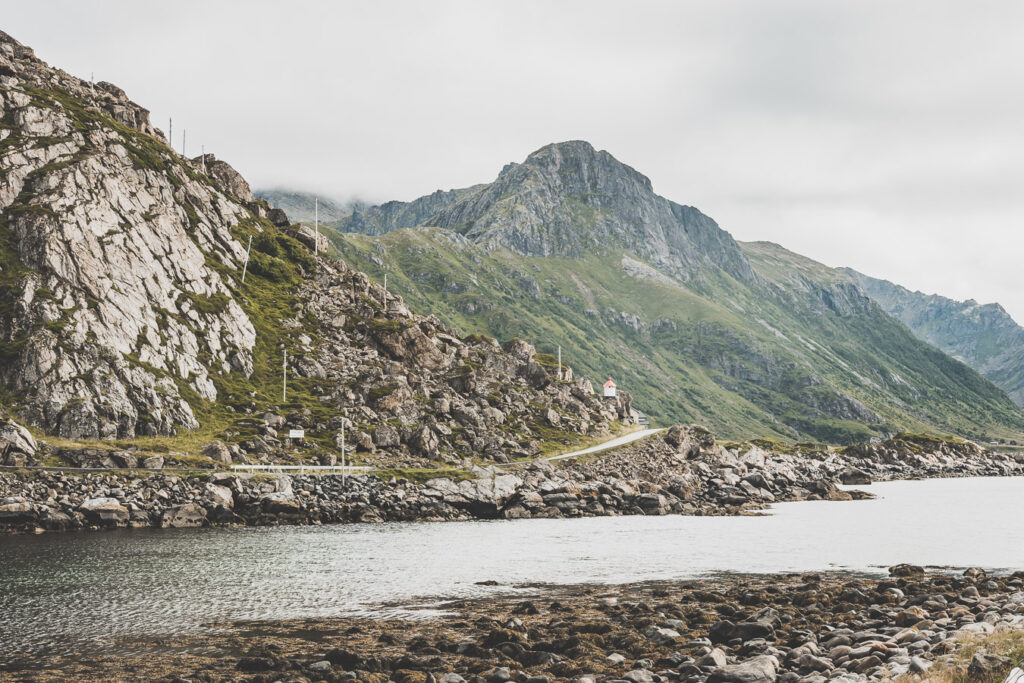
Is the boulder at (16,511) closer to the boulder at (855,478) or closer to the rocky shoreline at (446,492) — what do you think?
the rocky shoreline at (446,492)

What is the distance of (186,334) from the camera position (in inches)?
5281

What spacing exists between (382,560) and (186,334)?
90.8 metres

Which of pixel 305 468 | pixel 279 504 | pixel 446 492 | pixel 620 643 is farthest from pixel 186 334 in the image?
pixel 620 643

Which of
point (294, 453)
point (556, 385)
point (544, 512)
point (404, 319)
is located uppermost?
point (404, 319)

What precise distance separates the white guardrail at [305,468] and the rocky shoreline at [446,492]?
2.52 m

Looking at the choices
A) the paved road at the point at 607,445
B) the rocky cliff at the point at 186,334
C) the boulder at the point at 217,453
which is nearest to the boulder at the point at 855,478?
the paved road at the point at 607,445

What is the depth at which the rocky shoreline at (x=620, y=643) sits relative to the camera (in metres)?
26.1

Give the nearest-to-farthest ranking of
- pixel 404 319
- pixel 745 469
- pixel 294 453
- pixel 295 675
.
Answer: pixel 295 675, pixel 294 453, pixel 745 469, pixel 404 319

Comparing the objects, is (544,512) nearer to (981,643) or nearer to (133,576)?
(133,576)

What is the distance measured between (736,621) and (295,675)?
2250 centimetres

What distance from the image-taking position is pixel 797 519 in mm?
101500

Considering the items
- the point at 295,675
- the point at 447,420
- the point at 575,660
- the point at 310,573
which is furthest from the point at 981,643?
the point at 447,420

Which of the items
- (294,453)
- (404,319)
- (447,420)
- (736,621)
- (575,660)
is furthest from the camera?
(404,319)

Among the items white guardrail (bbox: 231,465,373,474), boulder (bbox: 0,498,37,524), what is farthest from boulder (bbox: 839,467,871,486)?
boulder (bbox: 0,498,37,524)
